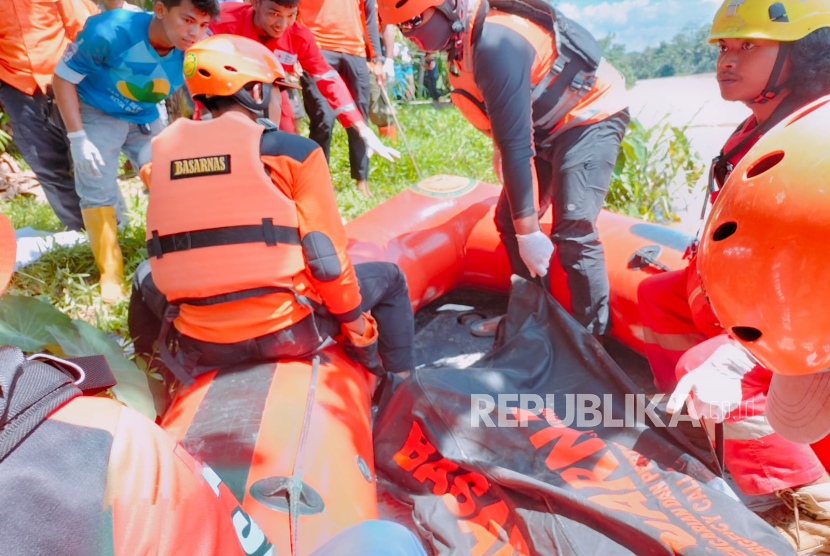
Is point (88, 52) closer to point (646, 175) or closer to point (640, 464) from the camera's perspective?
point (640, 464)

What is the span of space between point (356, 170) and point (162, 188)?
9.86 feet

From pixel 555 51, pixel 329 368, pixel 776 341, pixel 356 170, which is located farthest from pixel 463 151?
pixel 776 341

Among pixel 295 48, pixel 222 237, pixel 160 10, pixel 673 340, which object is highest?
pixel 160 10

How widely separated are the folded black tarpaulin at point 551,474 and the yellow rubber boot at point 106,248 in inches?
69.3

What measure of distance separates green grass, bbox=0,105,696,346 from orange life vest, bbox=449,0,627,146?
6.25ft

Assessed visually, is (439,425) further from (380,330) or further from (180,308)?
(180,308)

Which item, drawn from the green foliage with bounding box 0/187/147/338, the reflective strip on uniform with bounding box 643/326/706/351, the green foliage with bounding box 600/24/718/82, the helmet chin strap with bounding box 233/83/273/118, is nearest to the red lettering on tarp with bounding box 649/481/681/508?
the reflective strip on uniform with bounding box 643/326/706/351

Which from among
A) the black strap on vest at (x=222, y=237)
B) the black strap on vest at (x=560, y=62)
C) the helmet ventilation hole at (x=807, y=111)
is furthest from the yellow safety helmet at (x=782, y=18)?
the black strap on vest at (x=222, y=237)

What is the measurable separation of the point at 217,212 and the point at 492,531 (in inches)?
49.0

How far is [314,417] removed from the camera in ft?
5.56

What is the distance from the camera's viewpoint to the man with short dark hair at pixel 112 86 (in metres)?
2.62

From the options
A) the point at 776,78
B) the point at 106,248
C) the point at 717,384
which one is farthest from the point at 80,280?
Result: the point at 776,78

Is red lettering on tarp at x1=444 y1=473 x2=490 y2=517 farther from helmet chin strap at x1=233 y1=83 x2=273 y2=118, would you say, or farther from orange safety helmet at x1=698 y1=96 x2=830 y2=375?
helmet chin strap at x1=233 y1=83 x2=273 y2=118

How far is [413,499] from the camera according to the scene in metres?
1.90
